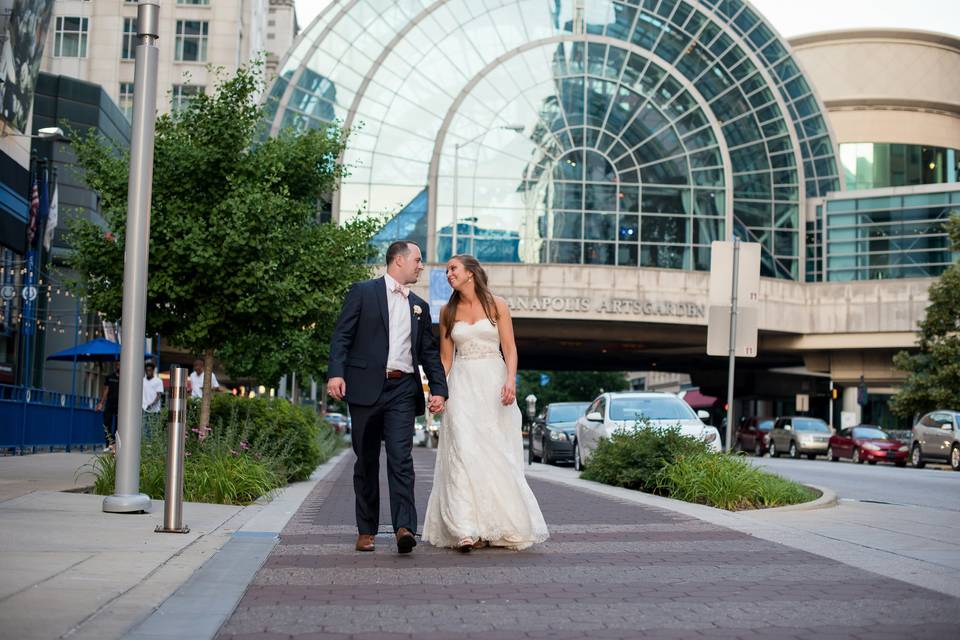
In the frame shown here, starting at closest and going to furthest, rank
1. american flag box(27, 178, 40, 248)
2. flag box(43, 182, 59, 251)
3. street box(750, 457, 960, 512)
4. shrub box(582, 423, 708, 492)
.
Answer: shrub box(582, 423, 708, 492), street box(750, 457, 960, 512), american flag box(27, 178, 40, 248), flag box(43, 182, 59, 251)

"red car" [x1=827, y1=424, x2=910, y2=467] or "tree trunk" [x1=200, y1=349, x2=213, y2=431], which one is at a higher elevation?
"tree trunk" [x1=200, y1=349, x2=213, y2=431]

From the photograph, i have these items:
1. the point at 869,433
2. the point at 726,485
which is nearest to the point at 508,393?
the point at 726,485

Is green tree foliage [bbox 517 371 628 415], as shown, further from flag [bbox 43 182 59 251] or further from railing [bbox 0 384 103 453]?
railing [bbox 0 384 103 453]

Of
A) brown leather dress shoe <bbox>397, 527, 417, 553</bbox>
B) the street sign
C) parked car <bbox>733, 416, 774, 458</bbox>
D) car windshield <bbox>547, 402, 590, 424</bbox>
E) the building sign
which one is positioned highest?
the building sign

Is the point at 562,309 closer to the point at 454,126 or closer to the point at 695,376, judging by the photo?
the point at 454,126

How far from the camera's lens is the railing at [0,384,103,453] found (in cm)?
2248

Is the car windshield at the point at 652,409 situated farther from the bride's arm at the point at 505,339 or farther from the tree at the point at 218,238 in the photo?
the bride's arm at the point at 505,339

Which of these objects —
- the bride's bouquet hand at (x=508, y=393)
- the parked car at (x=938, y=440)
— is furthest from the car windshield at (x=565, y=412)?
the bride's bouquet hand at (x=508, y=393)

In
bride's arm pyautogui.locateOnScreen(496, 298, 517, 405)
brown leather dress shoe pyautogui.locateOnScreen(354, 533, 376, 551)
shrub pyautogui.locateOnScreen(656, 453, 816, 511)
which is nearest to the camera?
brown leather dress shoe pyautogui.locateOnScreen(354, 533, 376, 551)

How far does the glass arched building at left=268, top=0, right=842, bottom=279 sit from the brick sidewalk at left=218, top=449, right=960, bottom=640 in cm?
4586

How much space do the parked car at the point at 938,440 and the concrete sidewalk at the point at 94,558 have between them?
24.0m

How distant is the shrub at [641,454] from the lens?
15.9 m

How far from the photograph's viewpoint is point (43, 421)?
2495 cm

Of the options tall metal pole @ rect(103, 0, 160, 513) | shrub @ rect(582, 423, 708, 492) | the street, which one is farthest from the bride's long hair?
the street
